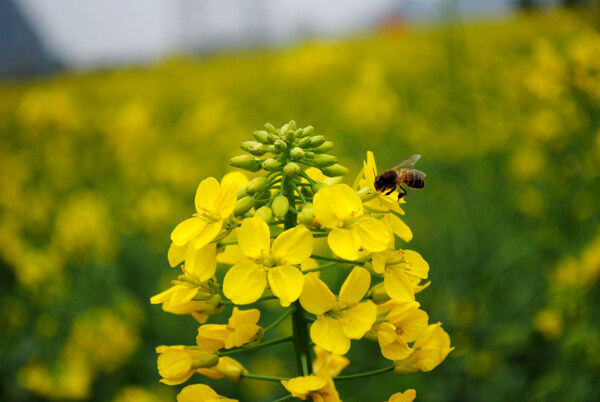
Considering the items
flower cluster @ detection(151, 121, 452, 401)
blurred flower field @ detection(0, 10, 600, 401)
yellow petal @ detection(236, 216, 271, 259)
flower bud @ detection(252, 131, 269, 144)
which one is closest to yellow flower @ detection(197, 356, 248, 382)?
flower cluster @ detection(151, 121, 452, 401)

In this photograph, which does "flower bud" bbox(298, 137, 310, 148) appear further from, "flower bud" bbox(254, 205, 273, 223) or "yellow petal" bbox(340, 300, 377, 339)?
"yellow petal" bbox(340, 300, 377, 339)

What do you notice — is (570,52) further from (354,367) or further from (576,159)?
(354,367)

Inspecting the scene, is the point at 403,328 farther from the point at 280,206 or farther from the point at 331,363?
the point at 280,206

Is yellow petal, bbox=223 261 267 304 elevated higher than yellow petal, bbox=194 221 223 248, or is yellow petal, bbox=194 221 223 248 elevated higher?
yellow petal, bbox=194 221 223 248

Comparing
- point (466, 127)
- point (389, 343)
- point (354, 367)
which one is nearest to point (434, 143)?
point (466, 127)

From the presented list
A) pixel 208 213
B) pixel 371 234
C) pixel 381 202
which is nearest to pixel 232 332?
pixel 208 213

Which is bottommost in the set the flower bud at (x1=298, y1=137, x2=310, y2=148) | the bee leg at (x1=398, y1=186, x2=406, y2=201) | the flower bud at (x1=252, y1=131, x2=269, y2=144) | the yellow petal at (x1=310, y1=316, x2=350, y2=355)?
the yellow petal at (x1=310, y1=316, x2=350, y2=355)
